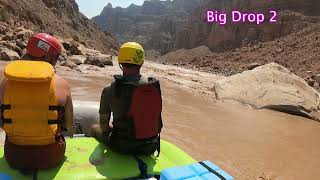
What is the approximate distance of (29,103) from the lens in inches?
125

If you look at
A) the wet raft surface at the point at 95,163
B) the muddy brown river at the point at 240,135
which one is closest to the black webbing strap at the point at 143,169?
the wet raft surface at the point at 95,163

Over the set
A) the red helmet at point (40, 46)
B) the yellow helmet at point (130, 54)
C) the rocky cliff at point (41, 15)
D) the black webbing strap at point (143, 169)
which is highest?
the rocky cliff at point (41, 15)

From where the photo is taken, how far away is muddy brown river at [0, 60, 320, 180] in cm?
660

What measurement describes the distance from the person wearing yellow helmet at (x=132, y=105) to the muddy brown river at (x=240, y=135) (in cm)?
254

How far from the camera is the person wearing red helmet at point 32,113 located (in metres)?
3.17

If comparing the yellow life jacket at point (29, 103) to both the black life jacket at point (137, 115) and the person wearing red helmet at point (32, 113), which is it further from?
the black life jacket at point (137, 115)

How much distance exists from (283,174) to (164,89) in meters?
7.35

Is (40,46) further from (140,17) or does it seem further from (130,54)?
(140,17)

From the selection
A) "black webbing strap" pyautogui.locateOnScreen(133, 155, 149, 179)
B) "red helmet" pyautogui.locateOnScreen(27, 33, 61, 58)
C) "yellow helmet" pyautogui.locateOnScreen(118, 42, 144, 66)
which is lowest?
"black webbing strap" pyautogui.locateOnScreen(133, 155, 149, 179)

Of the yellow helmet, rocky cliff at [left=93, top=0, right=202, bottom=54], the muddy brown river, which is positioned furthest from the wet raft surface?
rocky cliff at [left=93, top=0, right=202, bottom=54]

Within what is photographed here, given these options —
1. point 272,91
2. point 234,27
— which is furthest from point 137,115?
point 234,27

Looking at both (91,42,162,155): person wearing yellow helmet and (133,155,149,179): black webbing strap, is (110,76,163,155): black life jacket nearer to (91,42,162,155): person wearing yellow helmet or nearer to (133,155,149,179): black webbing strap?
(91,42,162,155): person wearing yellow helmet

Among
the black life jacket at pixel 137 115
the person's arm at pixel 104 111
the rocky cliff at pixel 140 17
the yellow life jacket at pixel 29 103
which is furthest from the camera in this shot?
the rocky cliff at pixel 140 17

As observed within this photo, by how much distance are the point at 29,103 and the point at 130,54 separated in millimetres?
980
